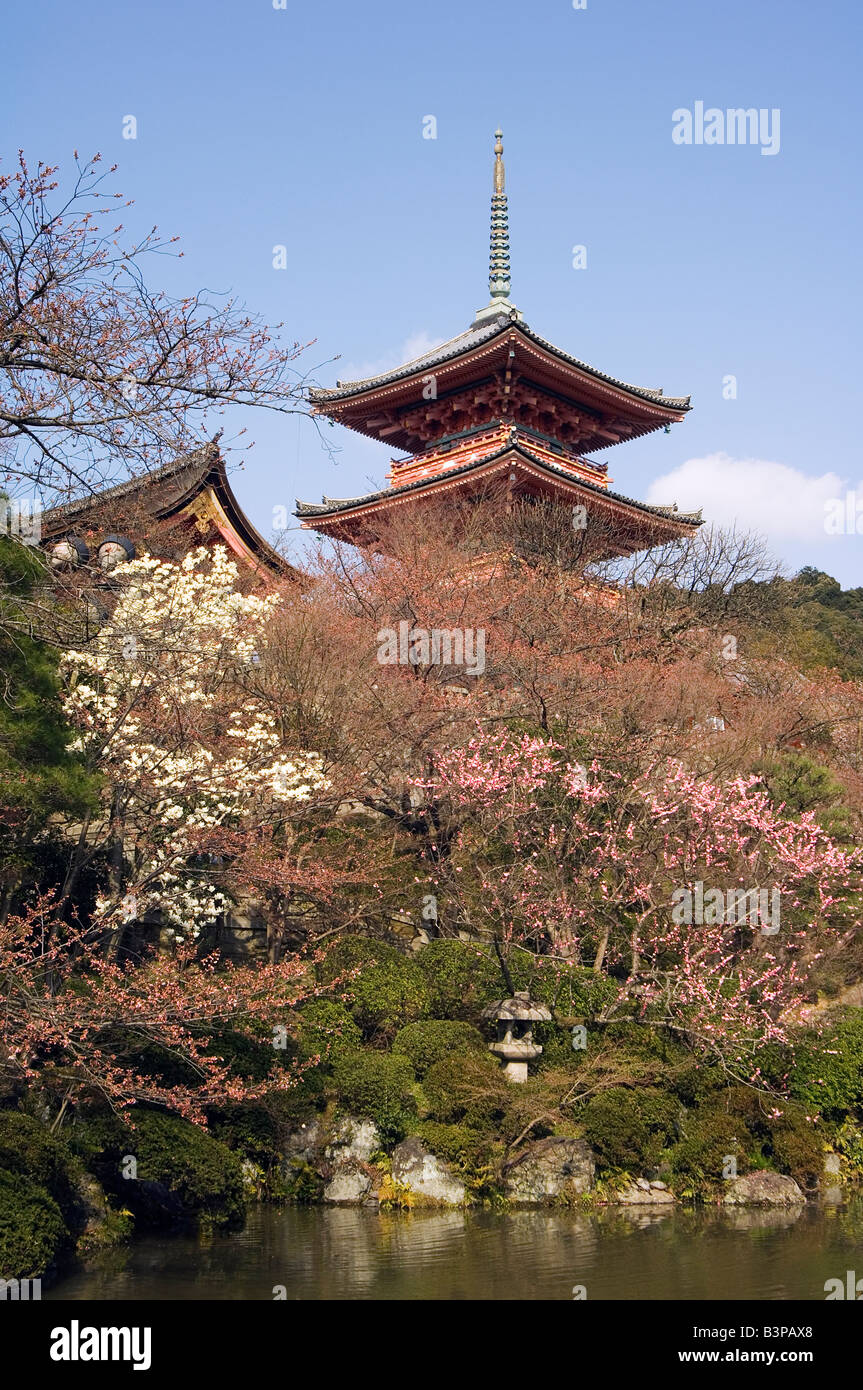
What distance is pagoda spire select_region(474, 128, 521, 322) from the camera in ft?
102

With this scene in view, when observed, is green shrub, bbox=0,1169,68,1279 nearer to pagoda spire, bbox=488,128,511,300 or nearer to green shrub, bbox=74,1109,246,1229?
green shrub, bbox=74,1109,246,1229

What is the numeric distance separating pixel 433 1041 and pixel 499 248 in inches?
922

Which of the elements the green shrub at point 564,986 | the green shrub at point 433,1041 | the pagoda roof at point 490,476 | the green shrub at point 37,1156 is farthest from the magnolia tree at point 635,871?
the pagoda roof at point 490,476

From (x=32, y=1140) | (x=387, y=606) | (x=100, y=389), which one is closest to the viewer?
(x=100, y=389)

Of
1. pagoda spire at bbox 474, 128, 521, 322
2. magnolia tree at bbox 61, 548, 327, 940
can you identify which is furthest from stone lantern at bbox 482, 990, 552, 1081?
pagoda spire at bbox 474, 128, 521, 322

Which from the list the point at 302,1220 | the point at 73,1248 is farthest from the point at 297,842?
the point at 73,1248

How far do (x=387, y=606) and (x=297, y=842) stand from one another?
17.4 feet

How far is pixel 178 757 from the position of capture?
45.2 feet

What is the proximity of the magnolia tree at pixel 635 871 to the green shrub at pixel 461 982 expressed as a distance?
38 cm

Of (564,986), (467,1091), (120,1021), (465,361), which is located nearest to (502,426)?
(465,361)

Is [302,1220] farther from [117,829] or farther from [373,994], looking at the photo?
[117,829]

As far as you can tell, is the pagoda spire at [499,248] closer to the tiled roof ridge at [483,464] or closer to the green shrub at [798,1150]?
the tiled roof ridge at [483,464]

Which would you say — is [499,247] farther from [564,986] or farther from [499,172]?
[564,986]
